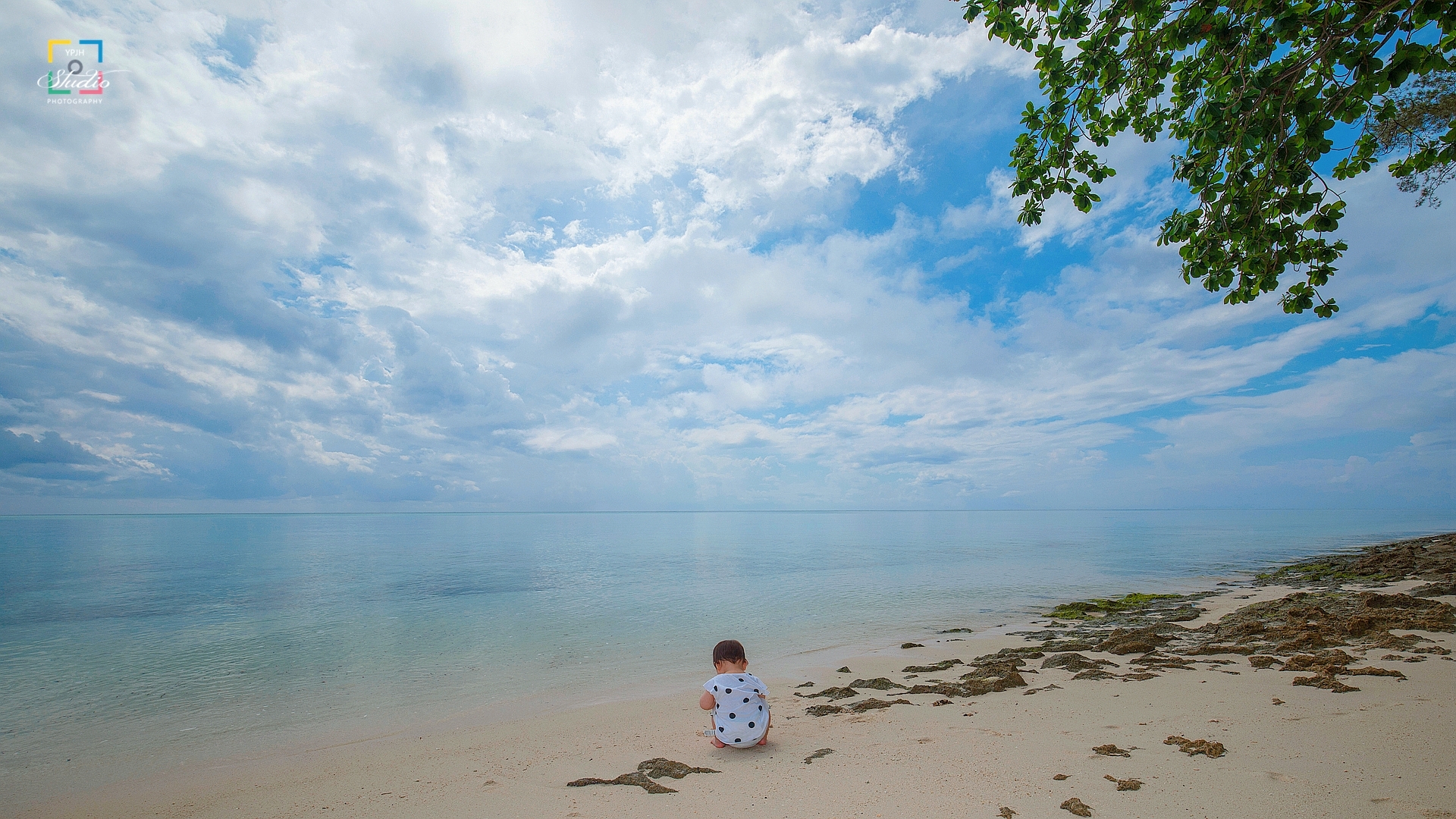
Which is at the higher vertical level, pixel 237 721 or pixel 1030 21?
pixel 1030 21

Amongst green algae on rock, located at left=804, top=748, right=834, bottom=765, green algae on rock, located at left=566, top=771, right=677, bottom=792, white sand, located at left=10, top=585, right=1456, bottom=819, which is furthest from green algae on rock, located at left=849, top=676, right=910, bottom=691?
green algae on rock, located at left=566, top=771, right=677, bottom=792

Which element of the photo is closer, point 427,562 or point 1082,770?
point 1082,770

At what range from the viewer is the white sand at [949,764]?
4.65 metres

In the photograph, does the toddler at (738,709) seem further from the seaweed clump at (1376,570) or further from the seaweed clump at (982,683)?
the seaweed clump at (1376,570)

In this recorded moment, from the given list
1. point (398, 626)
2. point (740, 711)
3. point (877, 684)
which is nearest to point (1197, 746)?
point (740, 711)

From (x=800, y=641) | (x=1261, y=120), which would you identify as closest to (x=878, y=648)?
(x=800, y=641)

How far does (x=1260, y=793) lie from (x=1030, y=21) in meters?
7.14

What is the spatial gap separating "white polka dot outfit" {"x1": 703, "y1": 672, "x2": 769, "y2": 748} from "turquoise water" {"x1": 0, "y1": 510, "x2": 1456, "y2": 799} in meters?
6.03

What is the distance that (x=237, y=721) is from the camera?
1020cm

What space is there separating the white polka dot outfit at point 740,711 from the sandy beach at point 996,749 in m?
0.22

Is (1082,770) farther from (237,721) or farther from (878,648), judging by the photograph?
(237,721)

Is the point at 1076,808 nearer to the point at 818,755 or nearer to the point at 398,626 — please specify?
the point at 818,755

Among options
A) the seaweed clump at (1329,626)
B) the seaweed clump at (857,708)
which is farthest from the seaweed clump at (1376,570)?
the seaweed clump at (857,708)

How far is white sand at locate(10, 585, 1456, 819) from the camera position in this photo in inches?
183
